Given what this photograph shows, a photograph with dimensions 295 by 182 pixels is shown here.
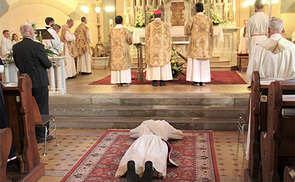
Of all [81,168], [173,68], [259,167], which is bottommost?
[81,168]

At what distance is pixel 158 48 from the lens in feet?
27.4

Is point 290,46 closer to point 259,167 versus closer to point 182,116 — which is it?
point 259,167

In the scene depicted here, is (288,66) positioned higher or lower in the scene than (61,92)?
higher

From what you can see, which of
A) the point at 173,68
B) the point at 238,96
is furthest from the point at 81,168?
the point at 173,68

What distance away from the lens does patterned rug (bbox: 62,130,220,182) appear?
427 centimetres

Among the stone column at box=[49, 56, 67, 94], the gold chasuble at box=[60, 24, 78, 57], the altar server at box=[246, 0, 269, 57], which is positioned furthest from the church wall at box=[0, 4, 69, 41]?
the altar server at box=[246, 0, 269, 57]

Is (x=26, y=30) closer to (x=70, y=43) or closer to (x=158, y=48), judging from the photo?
(x=158, y=48)

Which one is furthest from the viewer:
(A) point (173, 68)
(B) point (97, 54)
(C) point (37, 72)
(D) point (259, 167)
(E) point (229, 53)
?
(B) point (97, 54)

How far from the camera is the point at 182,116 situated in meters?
6.66

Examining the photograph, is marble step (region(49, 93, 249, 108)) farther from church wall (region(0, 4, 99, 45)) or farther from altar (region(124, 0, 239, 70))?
church wall (region(0, 4, 99, 45))

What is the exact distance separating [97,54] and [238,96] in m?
8.45

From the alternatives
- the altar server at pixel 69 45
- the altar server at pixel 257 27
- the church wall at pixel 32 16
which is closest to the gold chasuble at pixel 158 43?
the altar server at pixel 257 27

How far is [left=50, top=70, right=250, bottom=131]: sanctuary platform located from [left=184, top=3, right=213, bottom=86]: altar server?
0.86 meters

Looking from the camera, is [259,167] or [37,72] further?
[37,72]
